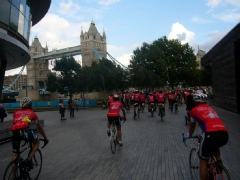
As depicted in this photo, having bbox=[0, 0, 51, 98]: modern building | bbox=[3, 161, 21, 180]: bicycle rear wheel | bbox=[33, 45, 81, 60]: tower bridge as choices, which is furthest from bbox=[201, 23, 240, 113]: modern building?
bbox=[33, 45, 81, 60]: tower bridge

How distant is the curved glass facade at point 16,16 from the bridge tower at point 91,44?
115032 mm

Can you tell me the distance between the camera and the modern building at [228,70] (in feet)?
62.6

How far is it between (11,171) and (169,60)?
57.3 m

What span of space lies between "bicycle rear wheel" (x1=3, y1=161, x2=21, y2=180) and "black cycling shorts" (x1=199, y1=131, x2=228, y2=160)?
3432 mm

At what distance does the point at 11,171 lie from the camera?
17.0 ft

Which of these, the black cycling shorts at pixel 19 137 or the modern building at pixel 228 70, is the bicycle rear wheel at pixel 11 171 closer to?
the black cycling shorts at pixel 19 137

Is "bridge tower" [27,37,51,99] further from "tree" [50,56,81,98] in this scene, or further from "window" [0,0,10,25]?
"window" [0,0,10,25]

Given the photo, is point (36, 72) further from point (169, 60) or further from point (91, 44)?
point (169, 60)

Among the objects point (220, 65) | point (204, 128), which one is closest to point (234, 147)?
point (204, 128)

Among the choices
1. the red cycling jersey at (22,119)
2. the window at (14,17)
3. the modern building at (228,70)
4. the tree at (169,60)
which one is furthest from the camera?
the tree at (169,60)

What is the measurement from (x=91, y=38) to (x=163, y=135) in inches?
5127

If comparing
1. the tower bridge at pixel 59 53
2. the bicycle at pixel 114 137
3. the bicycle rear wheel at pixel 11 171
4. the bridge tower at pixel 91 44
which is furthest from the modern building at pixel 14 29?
the tower bridge at pixel 59 53

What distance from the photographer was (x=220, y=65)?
24.1 meters

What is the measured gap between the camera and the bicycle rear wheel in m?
5.12
